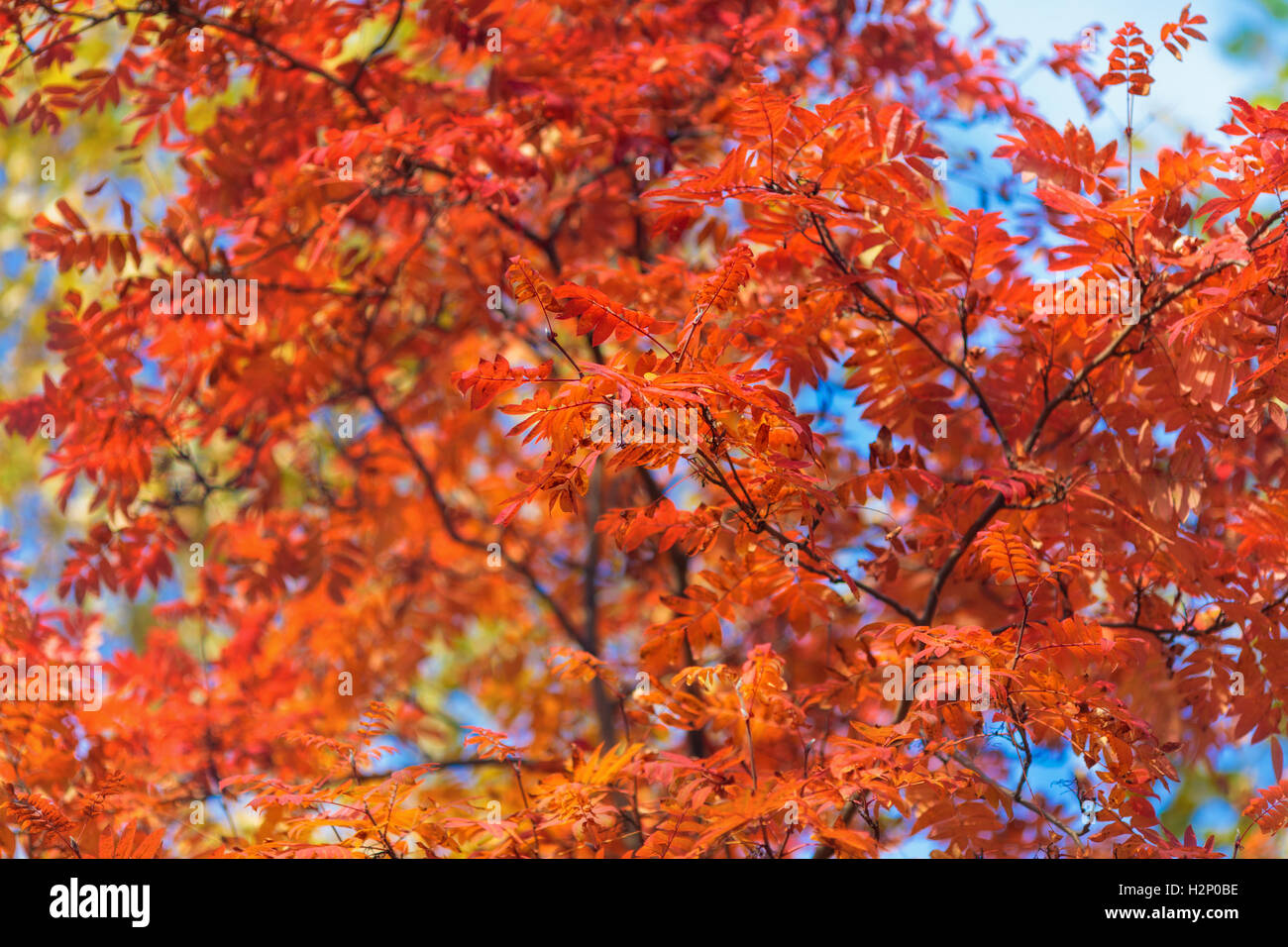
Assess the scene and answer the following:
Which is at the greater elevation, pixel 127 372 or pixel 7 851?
pixel 127 372

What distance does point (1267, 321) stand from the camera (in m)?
2.45

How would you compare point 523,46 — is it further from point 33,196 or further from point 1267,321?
point 33,196

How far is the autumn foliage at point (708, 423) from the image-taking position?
2412 millimetres

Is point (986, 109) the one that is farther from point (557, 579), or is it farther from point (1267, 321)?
point (557, 579)

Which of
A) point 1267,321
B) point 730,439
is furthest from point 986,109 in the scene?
point 730,439

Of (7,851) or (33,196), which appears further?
(33,196)

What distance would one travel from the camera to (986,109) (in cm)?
461

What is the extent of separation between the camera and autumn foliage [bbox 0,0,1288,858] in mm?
2412

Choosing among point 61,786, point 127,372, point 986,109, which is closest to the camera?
point 61,786

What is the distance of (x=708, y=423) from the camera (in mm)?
2289

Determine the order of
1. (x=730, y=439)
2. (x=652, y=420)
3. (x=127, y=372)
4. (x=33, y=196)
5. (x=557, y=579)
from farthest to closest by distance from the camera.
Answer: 1. (x=33, y=196)
2. (x=557, y=579)
3. (x=127, y=372)
4. (x=730, y=439)
5. (x=652, y=420)
